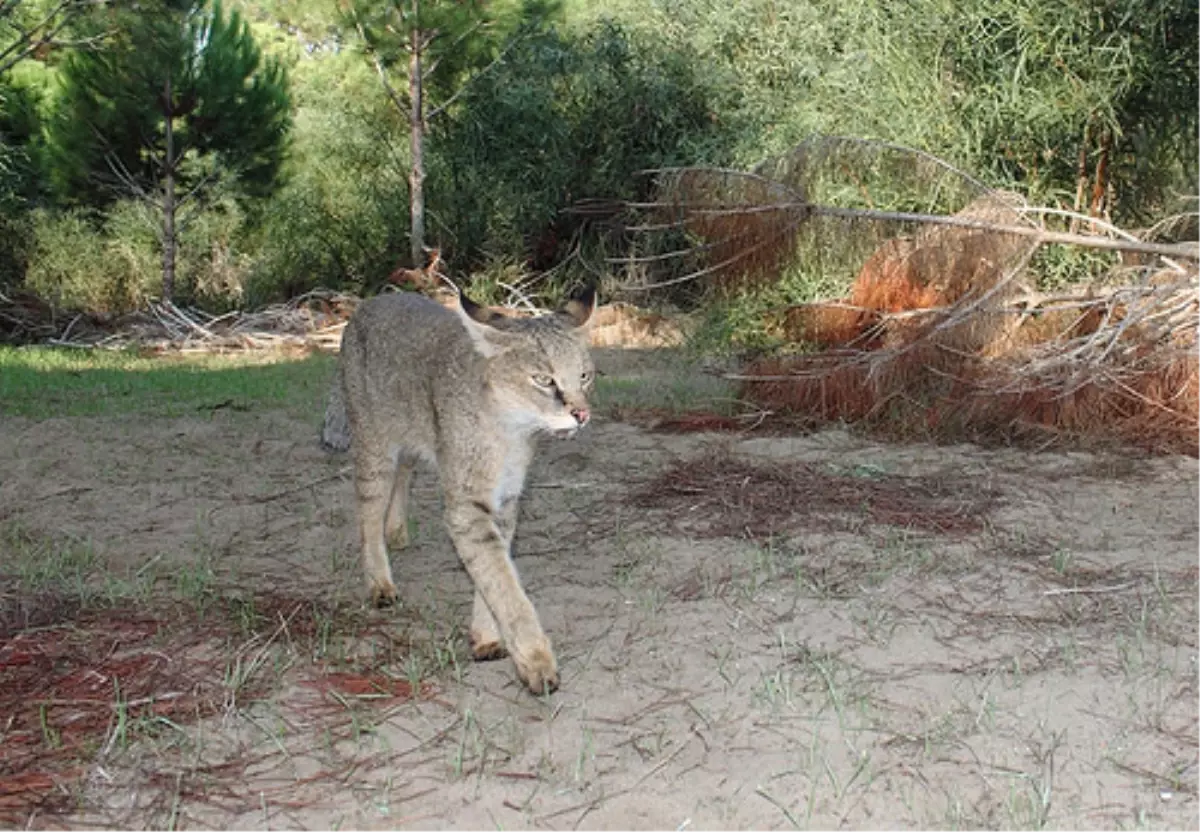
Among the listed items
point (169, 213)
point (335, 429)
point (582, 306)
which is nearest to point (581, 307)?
point (582, 306)

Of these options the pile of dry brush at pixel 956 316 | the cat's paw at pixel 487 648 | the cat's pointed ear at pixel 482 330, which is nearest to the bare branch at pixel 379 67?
the pile of dry brush at pixel 956 316

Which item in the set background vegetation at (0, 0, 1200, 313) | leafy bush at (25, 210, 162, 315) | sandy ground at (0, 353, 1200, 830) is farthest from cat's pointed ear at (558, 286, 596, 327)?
leafy bush at (25, 210, 162, 315)

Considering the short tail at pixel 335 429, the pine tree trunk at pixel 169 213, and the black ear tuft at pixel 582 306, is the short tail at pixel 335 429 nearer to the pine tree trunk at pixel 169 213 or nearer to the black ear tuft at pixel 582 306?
the black ear tuft at pixel 582 306

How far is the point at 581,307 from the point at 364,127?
1629 cm

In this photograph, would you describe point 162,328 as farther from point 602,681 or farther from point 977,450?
point 602,681

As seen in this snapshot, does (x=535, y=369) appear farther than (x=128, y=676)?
Yes

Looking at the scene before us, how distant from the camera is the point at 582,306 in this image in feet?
15.5

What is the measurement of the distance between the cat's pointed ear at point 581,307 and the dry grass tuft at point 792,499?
4.64 feet

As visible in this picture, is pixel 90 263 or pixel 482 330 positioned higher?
pixel 482 330

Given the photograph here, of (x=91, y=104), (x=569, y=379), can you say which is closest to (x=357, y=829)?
(x=569, y=379)

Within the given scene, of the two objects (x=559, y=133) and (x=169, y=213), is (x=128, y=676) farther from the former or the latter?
(x=169, y=213)

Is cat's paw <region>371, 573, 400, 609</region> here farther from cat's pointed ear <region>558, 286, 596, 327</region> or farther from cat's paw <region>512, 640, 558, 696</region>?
cat's pointed ear <region>558, 286, 596, 327</region>

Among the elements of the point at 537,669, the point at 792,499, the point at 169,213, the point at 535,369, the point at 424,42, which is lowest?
the point at 169,213

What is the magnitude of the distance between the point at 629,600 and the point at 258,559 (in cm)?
181
